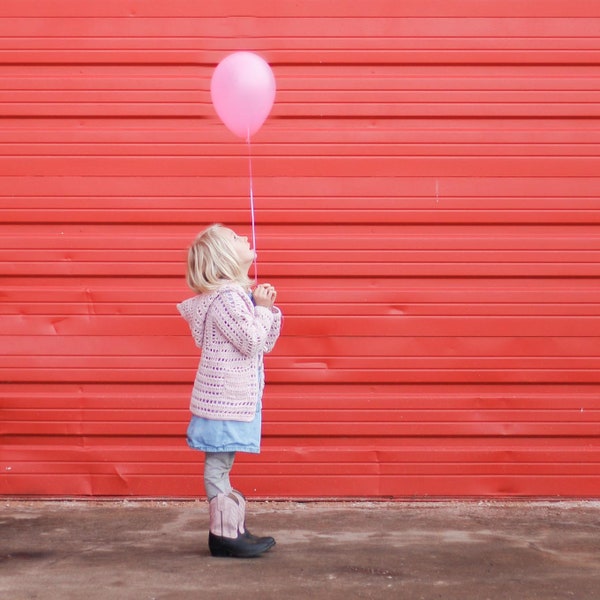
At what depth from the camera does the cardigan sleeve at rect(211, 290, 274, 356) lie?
4.67 meters

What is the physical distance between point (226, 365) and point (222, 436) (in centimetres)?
30

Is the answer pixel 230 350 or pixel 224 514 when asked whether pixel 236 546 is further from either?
pixel 230 350

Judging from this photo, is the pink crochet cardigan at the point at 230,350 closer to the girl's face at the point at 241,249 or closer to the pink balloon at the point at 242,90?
the girl's face at the point at 241,249

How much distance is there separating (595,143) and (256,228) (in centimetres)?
178

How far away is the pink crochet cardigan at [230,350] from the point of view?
470 cm

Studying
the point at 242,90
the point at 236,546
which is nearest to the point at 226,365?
the point at 236,546

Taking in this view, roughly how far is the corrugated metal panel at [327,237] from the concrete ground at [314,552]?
157mm

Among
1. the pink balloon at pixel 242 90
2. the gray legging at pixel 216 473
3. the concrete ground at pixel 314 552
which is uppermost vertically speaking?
the pink balloon at pixel 242 90

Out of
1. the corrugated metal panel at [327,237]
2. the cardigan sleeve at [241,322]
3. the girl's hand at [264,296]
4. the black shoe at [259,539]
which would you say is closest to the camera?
the cardigan sleeve at [241,322]

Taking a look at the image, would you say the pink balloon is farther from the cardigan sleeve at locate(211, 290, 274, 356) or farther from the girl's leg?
the girl's leg

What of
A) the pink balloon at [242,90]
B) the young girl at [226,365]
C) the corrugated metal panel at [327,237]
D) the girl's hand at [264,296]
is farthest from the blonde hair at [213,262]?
the corrugated metal panel at [327,237]

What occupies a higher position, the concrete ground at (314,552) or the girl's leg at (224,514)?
the girl's leg at (224,514)

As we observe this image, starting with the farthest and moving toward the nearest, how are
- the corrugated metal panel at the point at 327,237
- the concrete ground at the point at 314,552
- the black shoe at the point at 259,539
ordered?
the corrugated metal panel at the point at 327,237 → the black shoe at the point at 259,539 → the concrete ground at the point at 314,552

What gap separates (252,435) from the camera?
4.78 meters
